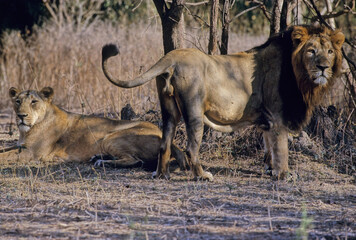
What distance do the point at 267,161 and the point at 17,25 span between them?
8882 millimetres

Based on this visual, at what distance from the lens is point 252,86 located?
532 centimetres

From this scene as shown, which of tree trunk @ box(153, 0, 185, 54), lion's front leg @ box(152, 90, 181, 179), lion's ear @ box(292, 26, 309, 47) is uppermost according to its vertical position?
tree trunk @ box(153, 0, 185, 54)

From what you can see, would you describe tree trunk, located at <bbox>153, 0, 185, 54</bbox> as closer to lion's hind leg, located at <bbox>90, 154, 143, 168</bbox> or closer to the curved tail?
lion's hind leg, located at <bbox>90, 154, 143, 168</bbox>

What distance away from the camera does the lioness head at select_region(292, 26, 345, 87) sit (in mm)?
5074

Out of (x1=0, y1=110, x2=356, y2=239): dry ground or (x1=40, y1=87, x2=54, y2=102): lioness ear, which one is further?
(x1=40, y1=87, x2=54, y2=102): lioness ear

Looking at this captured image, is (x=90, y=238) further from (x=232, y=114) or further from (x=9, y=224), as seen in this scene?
(x=232, y=114)

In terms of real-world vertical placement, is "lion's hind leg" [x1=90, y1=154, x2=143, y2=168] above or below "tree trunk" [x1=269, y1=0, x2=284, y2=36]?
below

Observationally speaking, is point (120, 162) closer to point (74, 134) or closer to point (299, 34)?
point (74, 134)

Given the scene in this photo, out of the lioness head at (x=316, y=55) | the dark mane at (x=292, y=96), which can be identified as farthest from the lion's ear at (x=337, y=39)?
the dark mane at (x=292, y=96)

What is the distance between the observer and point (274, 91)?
5289 mm

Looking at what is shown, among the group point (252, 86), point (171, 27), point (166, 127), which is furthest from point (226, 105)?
point (171, 27)

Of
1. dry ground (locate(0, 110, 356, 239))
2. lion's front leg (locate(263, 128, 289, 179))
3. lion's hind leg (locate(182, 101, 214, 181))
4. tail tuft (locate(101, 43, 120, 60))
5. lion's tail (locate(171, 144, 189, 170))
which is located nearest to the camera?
dry ground (locate(0, 110, 356, 239))

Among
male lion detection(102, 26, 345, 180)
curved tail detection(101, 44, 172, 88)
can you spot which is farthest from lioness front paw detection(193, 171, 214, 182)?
curved tail detection(101, 44, 172, 88)

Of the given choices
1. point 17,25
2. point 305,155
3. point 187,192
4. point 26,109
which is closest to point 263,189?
point 187,192
